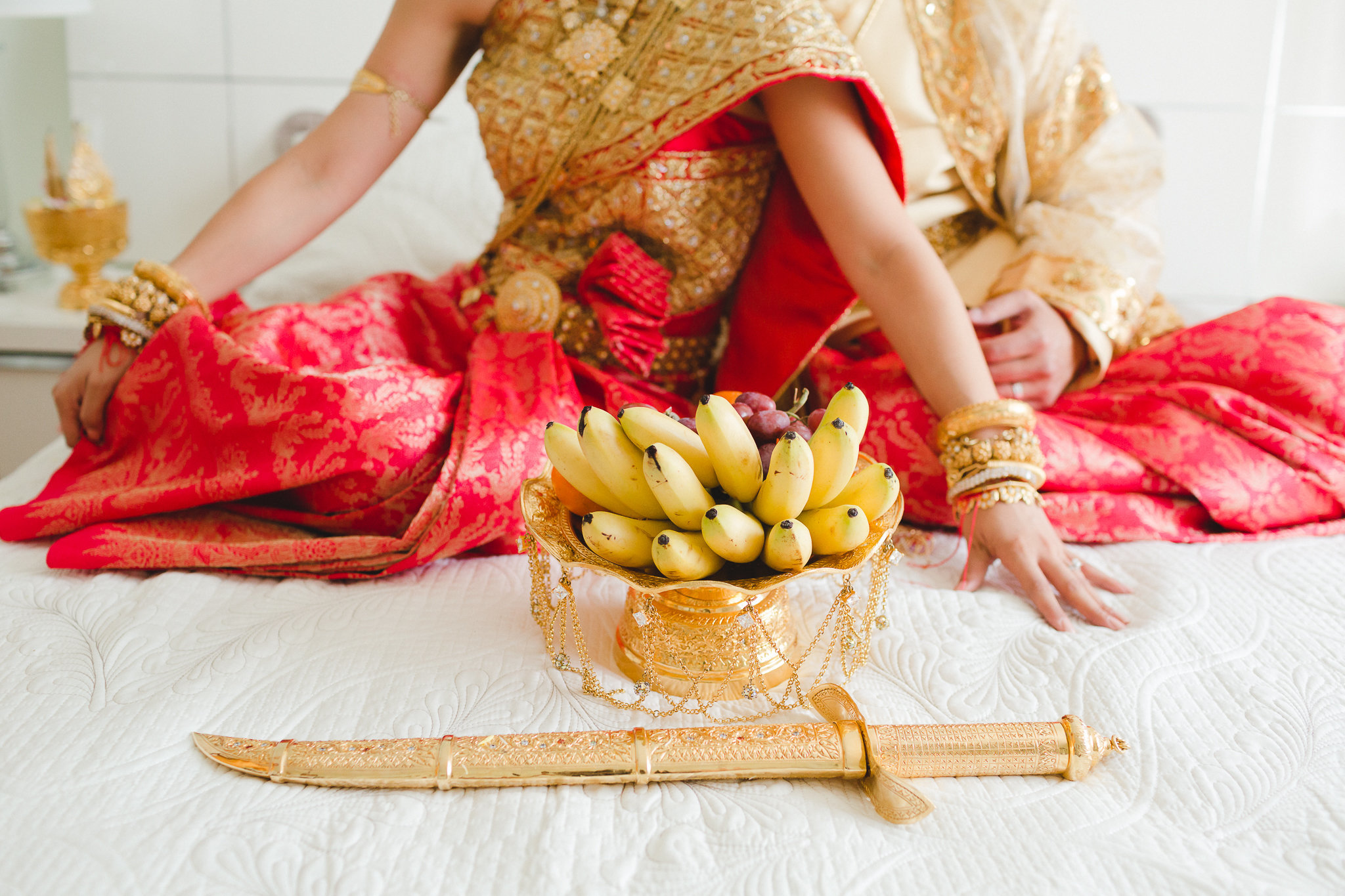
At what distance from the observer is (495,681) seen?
847mm

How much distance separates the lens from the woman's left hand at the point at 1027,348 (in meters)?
1.27

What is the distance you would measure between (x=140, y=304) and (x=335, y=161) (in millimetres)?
318

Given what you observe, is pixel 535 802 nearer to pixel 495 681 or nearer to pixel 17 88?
pixel 495 681

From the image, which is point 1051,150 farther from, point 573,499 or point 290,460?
point 290,460

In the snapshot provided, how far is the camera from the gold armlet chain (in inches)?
50.4

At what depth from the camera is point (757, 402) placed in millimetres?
814

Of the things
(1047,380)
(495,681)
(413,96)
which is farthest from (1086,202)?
(495,681)

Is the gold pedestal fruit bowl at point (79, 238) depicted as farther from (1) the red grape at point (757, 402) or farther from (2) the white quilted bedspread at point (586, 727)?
(1) the red grape at point (757, 402)

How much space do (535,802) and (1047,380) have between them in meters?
0.93

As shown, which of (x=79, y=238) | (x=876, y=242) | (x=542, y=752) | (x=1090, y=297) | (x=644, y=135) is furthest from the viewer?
(x=79, y=238)

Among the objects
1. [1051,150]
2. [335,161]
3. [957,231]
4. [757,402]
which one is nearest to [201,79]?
[335,161]

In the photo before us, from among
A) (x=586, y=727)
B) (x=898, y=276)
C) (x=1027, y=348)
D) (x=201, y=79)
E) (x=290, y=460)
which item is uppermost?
(x=201, y=79)

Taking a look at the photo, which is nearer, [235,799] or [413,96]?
[235,799]

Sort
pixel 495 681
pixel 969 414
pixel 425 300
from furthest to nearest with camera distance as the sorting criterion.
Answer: pixel 425 300
pixel 969 414
pixel 495 681
